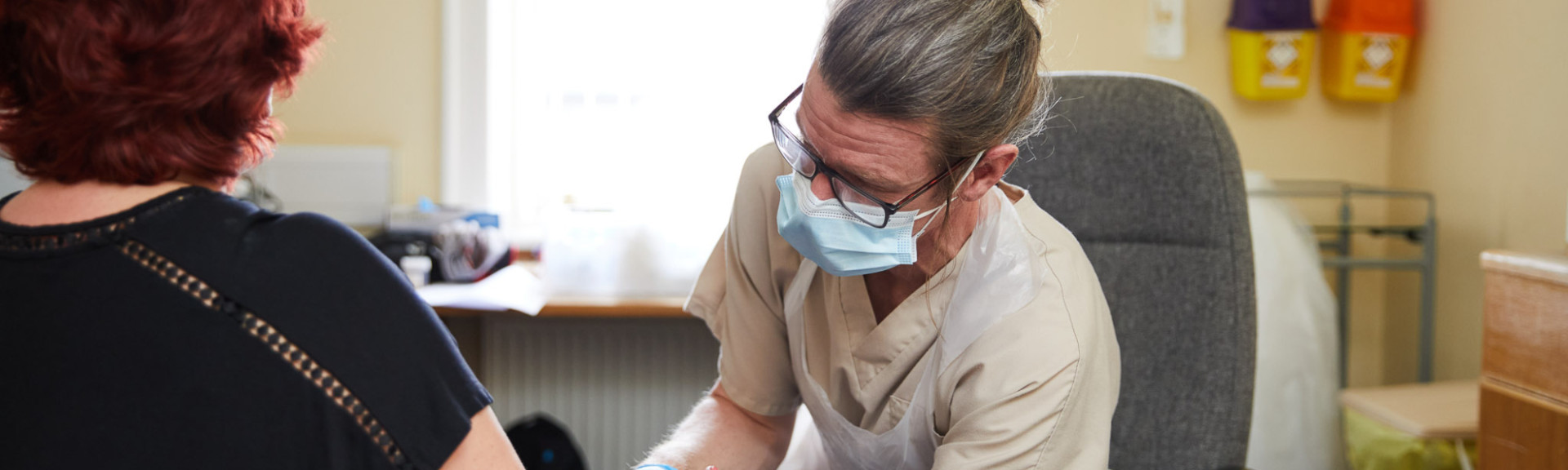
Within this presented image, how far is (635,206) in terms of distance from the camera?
2604 mm

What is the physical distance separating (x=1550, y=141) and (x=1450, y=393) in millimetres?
577

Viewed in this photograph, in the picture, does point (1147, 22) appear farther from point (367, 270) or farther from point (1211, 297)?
point (367, 270)

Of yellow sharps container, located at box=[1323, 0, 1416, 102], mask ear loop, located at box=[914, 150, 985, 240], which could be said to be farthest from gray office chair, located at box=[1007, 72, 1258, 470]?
yellow sharps container, located at box=[1323, 0, 1416, 102]

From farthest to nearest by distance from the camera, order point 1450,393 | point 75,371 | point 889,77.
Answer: point 1450,393, point 889,77, point 75,371

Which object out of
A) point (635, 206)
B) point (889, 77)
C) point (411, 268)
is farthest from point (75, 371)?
point (635, 206)

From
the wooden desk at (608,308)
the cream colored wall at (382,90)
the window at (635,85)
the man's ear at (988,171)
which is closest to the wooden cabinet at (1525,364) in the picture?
the man's ear at (988,171)

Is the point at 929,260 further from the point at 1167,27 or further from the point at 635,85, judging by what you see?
the point at 1167,27

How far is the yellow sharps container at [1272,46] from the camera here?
248 centimetres

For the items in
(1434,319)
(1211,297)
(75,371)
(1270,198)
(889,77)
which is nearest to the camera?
(75,371)

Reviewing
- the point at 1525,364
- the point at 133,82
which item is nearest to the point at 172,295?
the point at 133,82

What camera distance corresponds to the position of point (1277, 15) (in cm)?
248

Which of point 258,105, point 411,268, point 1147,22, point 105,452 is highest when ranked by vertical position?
point 1147,22

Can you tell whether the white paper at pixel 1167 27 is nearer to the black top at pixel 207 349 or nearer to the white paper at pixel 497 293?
the white paper at pixel 497 293

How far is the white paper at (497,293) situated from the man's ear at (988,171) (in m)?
1.23
